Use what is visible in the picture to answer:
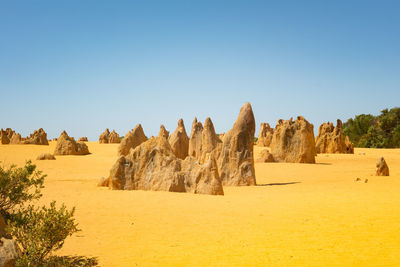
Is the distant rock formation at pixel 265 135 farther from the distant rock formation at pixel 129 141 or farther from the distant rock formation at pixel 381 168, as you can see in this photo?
the distant rock formation at pixel 381 168

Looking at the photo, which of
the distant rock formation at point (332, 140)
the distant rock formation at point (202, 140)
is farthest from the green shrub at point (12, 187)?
the distant rock formation at point (332, 140)

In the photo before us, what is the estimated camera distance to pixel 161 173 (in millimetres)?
11680

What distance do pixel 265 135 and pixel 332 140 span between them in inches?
495

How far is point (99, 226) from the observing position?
696cm

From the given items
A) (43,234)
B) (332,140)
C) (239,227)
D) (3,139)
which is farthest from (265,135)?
(43,234)

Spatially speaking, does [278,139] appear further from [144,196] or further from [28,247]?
[28,247]

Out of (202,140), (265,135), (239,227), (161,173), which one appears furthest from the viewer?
(265,135)

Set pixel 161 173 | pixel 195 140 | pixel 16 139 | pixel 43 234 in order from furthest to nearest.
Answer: pixel 16 139
pixel 195 140
pixel 161 173
pixel 43 234

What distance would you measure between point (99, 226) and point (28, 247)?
2862 mm

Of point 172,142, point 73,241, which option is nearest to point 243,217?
point 73,241

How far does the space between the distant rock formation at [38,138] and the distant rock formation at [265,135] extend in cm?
2302

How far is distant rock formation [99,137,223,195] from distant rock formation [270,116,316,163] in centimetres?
1286

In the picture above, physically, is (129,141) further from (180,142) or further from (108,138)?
(108,138)

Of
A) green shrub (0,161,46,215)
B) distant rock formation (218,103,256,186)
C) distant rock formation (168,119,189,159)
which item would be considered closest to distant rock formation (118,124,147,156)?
distant rock formation (168,119,189,159)
